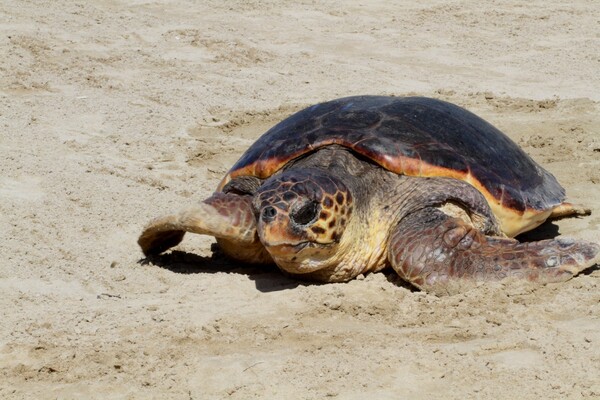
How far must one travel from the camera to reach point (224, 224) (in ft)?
14.8

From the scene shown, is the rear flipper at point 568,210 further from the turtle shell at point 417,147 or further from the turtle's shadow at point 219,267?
the turtle's shadow at point 219,267

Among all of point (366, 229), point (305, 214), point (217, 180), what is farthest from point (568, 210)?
point (217, 180)

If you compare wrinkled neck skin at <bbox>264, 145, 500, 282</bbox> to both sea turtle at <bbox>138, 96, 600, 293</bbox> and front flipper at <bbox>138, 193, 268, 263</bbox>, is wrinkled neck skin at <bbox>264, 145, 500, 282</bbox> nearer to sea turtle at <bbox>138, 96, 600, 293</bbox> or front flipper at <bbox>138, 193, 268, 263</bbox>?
sea turtle at <bbox>138, 96, 600, 293</bbox>

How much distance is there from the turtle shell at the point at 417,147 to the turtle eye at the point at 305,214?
596 millimetres

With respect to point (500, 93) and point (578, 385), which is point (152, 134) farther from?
point (578, 385)

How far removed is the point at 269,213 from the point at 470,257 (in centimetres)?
95

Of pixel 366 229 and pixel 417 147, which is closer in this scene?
pixel 366 229

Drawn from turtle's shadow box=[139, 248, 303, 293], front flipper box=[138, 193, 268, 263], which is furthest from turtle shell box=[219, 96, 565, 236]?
turtle's shadow box=[139, 248, 303, 293]

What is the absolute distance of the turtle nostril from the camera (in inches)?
163

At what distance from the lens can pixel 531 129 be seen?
7.48 meters

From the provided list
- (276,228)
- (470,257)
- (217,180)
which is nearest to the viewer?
(276,228)

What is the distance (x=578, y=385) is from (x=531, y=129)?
181 inches

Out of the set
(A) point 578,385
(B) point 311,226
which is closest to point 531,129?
(B) point 311,226

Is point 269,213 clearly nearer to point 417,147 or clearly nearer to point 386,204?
point 386,204
